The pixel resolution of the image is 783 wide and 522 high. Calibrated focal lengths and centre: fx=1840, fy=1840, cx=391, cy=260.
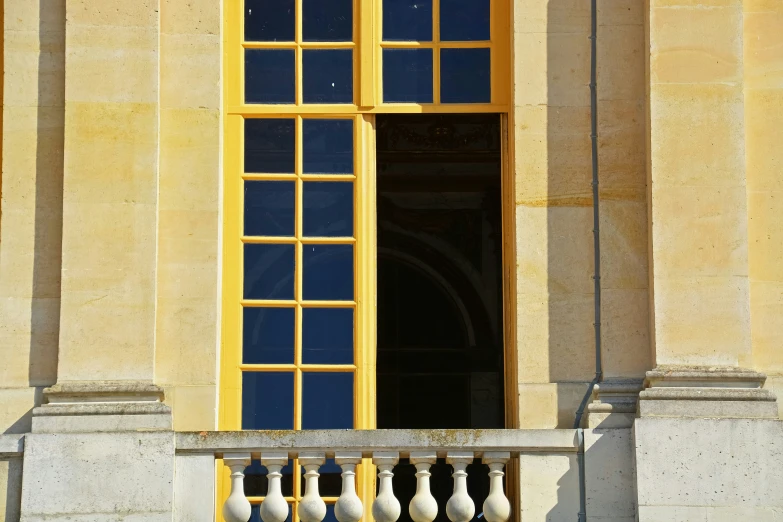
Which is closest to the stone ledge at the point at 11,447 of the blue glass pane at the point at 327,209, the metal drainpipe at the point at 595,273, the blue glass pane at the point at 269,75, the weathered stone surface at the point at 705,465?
the blue glass pane at the point at 327,209

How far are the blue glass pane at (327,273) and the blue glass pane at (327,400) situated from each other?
521 millimetres

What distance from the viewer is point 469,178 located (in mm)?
19594

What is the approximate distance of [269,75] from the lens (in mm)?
12258

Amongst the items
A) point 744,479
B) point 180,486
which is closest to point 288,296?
point 180,486

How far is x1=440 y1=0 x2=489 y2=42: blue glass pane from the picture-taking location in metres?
12.3

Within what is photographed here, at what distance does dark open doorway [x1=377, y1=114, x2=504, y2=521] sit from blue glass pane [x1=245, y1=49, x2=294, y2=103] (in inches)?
251

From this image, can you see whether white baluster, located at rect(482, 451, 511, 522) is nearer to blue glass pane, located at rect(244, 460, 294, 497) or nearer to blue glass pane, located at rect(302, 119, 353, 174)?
blue glass pane, located at rect(244, 460, 294, 497)

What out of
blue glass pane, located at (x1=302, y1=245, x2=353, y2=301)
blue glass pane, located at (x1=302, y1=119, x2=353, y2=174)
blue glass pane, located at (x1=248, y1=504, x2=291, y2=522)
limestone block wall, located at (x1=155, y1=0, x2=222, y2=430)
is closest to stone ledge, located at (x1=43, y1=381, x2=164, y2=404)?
limestone block wall, located at (x1=155, y1=0, x2=222, y2=430)

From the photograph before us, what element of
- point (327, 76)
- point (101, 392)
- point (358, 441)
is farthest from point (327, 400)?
point (327, 76)

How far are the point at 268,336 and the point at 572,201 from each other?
2.14 metres

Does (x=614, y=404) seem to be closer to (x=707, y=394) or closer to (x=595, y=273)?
(x=707, y=394)

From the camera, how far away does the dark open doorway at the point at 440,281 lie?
19.1 m

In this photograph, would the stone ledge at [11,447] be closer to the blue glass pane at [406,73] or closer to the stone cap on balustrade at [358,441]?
the stone cap on balustrade at [358,441]

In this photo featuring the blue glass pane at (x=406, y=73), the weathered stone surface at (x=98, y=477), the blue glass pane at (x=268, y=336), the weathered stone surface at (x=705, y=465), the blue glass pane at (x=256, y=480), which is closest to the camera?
the weathered stone surface at (x=705, y=465)
